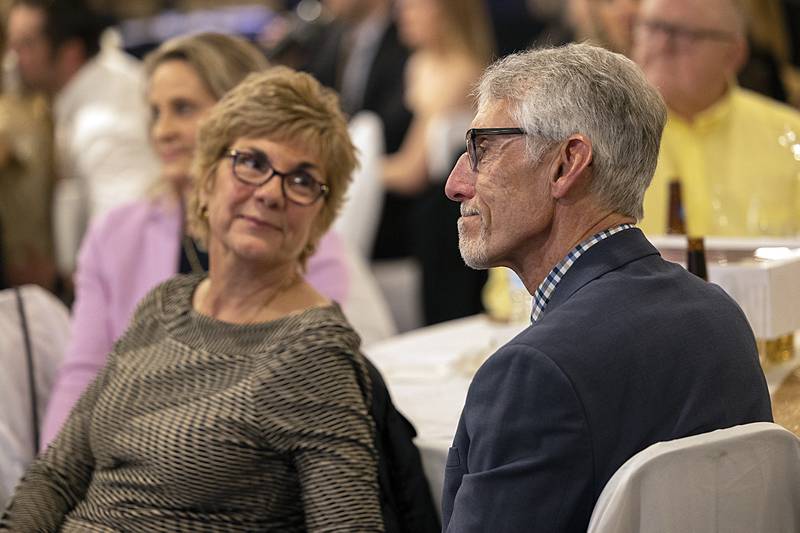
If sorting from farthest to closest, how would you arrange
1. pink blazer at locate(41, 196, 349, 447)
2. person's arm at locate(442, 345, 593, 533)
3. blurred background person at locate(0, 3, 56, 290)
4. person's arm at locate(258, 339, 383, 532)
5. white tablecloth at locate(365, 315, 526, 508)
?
1. blurred background person at locate(0, 3, 56, 290)
2. pink blazer at locate(41, 196, 349, 447)
3. white tablecloth at locate(365, 315, 526, 508)
4. person's arm at locate(258, 339, 383, 532)
5. person's arm at locate(442, 345, 593, 533)

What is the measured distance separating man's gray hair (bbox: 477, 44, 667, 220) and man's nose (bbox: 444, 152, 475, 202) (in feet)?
0.43

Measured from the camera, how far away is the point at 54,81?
17.9 ft

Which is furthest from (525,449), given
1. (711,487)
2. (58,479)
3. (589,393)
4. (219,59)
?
(219,59)

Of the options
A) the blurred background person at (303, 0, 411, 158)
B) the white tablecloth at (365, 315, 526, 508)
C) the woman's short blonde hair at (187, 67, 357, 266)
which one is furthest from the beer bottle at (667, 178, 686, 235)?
the blurred background person at (303, 0, 411, 158)

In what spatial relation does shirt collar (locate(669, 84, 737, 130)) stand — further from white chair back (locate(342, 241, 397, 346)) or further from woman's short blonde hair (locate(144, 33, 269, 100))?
woman's short blonde hair (locate(144, 33, 269, 100))

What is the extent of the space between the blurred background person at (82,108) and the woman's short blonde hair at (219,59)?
1332 mm

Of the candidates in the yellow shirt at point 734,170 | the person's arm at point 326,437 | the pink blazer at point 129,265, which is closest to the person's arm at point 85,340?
the pink blazer at point 129,265

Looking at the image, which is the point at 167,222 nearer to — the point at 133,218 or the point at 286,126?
the point at 133,218

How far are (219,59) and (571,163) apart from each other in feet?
5.52

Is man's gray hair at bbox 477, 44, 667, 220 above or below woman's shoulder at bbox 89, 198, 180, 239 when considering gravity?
above

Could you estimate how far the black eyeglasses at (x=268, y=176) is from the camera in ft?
7.70

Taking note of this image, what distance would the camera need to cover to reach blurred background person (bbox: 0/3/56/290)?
185 inches

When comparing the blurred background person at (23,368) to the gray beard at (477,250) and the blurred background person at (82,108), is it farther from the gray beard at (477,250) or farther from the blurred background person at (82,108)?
the blurred background person at (82,108)

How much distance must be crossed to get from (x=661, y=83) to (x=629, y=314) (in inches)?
82.3
